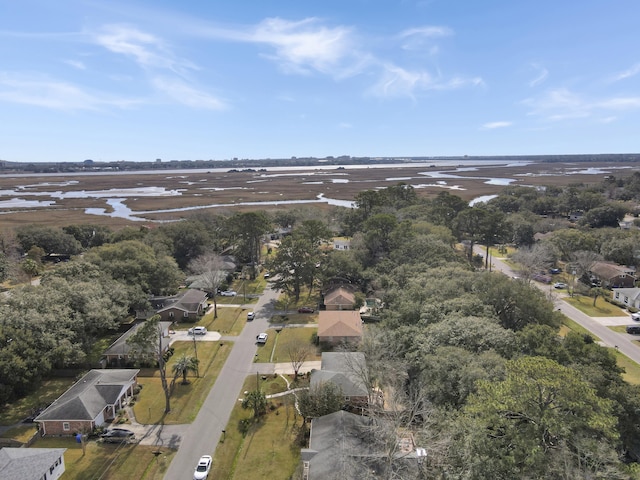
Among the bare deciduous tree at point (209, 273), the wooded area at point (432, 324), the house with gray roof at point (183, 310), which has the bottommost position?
the house with gray roof at point (183, 310)

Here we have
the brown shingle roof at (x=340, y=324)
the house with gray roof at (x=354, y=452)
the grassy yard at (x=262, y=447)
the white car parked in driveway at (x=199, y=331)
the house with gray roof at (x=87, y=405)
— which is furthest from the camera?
the white car parked in driveway at (x=199, y=331)

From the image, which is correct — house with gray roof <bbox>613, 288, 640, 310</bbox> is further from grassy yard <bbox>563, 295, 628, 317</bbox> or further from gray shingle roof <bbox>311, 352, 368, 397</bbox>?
gray shingle roof <bbox>311, 352, 368, 397</bbox>

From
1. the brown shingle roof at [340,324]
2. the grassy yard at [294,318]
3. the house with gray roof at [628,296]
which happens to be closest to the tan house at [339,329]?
the brown shingle roof at [340,324]

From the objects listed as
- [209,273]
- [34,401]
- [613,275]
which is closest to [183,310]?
[209,273]

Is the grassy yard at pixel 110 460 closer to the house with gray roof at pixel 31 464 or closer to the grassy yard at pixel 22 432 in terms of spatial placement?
the grassy yard at pixel 22 432

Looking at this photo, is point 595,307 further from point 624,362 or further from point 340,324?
point 340,324

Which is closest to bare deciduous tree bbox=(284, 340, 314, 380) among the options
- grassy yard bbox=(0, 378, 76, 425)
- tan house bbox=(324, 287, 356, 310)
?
tan house bbox=(324, 287, 356, 310)

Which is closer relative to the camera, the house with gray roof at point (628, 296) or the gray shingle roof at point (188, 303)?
the gray shingle roof at point (188, 303)
